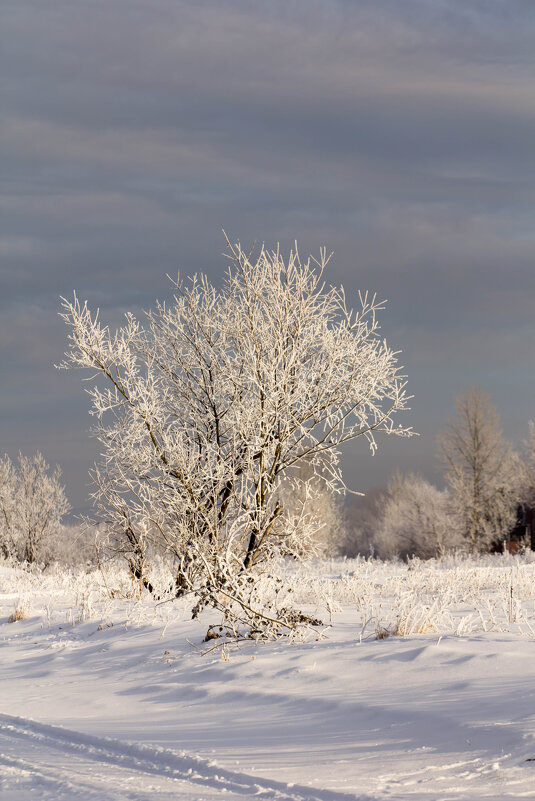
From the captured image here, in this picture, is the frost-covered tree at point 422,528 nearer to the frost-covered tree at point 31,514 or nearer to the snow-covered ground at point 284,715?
the frost-covered tree at point 31,514

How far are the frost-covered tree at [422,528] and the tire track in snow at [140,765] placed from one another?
3503 centimetres

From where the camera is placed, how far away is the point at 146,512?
33.8ft

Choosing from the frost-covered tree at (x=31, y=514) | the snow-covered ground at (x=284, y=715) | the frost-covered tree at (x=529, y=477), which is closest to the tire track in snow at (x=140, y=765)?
the snow-covered ground at (x=284, y=715)

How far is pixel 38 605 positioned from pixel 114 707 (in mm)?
8001

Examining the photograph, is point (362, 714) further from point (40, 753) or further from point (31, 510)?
point (31, 510)

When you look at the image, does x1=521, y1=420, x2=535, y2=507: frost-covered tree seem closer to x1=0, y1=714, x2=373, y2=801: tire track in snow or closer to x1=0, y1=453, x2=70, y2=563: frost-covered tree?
x1=0, y1=453, x2=70, y2=563: frost-covered tree

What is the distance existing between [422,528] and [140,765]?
39.1 meters

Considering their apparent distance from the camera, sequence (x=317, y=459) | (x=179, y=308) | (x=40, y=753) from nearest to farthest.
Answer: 1. (x=40, y=753)
2. (x=317, y=459)
3. (x=179, y=308)

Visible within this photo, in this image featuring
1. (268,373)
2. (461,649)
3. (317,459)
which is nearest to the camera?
(461,649)

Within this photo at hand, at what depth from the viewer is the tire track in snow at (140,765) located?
4129 mm

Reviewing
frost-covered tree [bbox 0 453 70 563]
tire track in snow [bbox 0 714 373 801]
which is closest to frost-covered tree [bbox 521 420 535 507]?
frost-covered tree [bbox 0 453 70 563]

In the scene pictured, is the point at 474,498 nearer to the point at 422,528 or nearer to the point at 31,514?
the point at 422,528

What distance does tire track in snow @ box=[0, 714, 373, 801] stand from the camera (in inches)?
163

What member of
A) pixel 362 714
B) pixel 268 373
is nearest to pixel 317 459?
pixel 268 373
